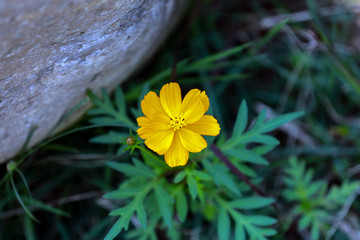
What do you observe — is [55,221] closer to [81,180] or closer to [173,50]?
[81,180]

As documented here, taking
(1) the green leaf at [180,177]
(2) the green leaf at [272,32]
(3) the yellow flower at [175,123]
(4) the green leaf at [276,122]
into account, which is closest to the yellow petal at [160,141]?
(3) the yellow flower at [175,123]

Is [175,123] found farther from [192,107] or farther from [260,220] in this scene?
[260,220]

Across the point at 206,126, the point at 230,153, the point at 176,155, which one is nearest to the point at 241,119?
the point at 230,153

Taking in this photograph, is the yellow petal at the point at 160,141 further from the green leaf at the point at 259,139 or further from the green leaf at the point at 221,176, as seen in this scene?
the green leaf at the point at 259,139

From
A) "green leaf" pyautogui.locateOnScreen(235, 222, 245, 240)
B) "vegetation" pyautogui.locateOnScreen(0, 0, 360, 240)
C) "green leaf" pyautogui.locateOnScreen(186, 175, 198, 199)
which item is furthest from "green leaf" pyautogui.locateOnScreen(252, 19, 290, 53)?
"green leaf" pyautogui.locateOnScreen(235, 222, 245, 240)

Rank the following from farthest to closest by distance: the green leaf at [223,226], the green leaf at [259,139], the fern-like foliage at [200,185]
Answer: the green leaf at [223,226]
the green leaf at [259,139]
the fern-like foliage at [200,185]
